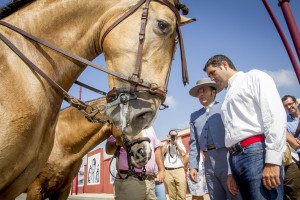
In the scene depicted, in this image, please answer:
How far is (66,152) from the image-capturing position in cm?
426

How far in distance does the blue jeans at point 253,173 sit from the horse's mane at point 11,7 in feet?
7.86

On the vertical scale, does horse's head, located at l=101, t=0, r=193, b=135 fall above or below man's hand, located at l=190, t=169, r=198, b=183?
above

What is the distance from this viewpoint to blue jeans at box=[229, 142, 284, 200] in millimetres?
2338

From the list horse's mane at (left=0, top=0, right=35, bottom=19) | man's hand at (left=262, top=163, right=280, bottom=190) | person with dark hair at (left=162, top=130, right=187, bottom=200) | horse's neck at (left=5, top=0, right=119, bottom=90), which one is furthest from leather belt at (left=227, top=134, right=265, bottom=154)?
person with dark hair at (left=162, top=130, right=187, bottom=200)

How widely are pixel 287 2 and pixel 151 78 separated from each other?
4.27 ft

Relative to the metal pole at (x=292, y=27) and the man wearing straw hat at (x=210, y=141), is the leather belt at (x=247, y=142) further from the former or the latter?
the metal pole at (x=292, y=27)

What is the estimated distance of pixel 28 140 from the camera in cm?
185

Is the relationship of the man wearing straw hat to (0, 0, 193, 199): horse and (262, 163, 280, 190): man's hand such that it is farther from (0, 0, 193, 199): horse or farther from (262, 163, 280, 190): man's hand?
(0, 0, 193, 199): horse

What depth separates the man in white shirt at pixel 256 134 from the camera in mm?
2314

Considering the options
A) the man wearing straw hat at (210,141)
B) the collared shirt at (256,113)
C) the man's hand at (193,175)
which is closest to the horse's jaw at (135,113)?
the collared shirt at (256,113)

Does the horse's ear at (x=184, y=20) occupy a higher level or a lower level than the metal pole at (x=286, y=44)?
higher

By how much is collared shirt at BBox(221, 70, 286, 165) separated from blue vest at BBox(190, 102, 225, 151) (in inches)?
47.6

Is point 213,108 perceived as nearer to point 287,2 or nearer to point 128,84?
point 128,84

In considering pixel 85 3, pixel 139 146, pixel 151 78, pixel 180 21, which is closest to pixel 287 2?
pixel 151 78
